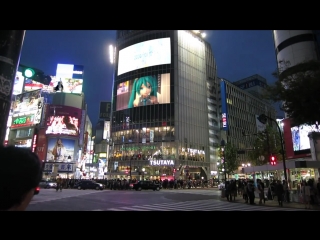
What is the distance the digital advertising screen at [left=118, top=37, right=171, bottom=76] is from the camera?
74.9 m

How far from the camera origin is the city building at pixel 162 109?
66.7m

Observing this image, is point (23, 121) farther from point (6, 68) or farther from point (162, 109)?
point (6, 68)

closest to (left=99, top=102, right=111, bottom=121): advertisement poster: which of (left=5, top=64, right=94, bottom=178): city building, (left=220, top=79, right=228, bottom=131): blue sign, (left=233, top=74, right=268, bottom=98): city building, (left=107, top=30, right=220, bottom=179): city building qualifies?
(left=107, top=30, right=220, bottom=179): city building

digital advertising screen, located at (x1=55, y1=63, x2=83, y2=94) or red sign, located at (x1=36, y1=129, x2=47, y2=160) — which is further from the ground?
digital advertising screen, located at (x1=55, y1=63, x2=83, y2=94)

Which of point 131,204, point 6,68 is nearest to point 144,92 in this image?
point 131,204

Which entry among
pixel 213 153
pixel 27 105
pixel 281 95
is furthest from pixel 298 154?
pixel 27 105

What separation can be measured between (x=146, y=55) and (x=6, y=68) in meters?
75.7

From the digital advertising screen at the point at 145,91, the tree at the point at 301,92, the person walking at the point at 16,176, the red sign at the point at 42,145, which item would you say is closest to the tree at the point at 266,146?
the digital advertising screen at the point at 145,91

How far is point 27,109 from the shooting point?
222 ft

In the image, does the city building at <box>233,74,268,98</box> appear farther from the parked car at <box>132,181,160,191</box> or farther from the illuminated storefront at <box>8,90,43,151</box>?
the parked car at <box>132,181,160,191</box>

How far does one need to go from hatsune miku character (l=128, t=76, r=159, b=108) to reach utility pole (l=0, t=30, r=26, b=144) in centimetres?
6826
